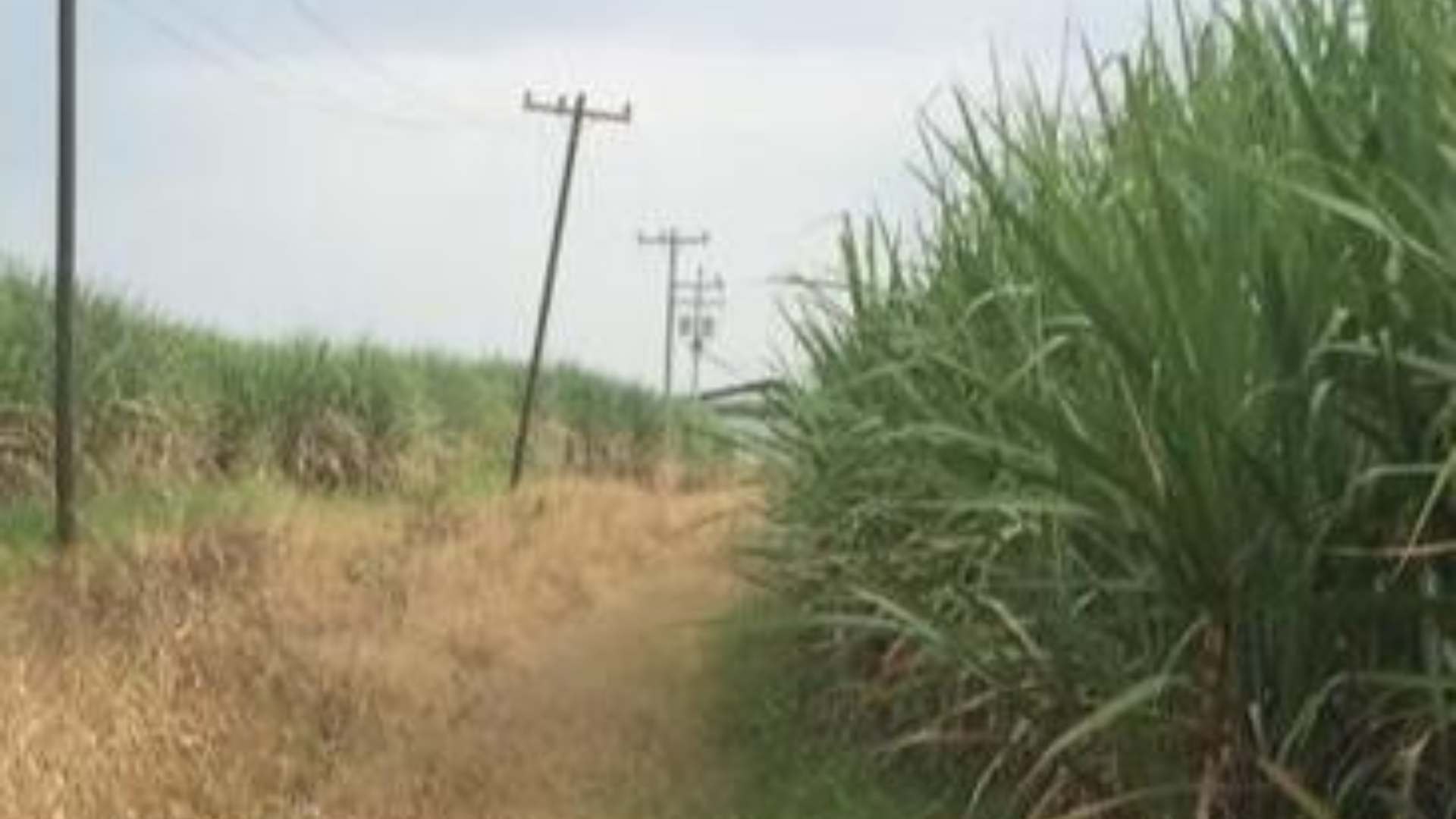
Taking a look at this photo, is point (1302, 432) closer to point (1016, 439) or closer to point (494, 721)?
point (1016, 439)

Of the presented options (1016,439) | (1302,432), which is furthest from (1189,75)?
(1302,432)

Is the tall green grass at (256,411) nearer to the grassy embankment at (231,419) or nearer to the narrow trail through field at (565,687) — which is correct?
the grassy embankment at (231,419)

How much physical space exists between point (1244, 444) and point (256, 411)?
89.0 ft

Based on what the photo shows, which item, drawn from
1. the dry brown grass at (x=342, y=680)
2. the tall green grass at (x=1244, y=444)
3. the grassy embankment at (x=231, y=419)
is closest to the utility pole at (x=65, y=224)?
the grassy embankment at (x=231, y=419)

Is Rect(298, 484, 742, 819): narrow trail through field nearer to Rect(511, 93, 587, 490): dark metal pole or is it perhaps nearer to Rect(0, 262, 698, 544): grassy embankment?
Rect(0, 262, 698, 544): grassy embankment

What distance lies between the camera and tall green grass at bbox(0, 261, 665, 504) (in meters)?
24.2

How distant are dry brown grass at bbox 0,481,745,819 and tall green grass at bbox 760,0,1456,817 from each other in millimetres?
3675

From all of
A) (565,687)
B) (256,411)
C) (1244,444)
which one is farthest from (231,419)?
(1244,444)

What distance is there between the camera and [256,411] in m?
31.5

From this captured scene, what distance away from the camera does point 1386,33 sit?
→ 5.17m

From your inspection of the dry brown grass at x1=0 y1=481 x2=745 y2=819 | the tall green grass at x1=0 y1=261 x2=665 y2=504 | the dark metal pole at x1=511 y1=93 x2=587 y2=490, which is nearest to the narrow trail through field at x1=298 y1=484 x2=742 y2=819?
the dry brown grass at x1=0 y1=481 x2=745 y2=819

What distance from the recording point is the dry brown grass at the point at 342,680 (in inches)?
371

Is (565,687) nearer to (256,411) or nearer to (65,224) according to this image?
(65,224)

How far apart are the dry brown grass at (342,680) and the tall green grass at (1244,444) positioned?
367cm
